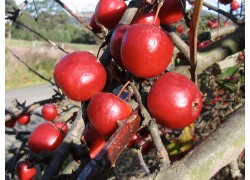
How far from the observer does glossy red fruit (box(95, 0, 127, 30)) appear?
90cm

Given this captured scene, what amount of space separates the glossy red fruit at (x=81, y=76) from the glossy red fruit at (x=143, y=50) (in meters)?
0.07

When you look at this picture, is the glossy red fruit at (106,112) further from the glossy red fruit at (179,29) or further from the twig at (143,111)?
the glossy red fruit at (179,29)

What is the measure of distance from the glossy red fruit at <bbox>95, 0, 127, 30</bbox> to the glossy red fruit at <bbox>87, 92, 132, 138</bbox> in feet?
1.00

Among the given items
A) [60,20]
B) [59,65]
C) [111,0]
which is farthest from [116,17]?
[60,20]

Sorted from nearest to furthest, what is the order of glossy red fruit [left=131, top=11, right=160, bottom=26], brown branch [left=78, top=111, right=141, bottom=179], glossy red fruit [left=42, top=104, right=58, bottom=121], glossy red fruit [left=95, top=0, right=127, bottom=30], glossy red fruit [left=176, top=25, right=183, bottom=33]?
1. brown branch [left=78, top=111, right=141, bottom=179]
2. glossy red fruit [left=131, top=11, right=160, bottom=26]
3. glossy red fruit [left=95, top=0, right=127, bottom=30]
4. glossy red fruit [left=42, top=104, right=58, bottom=121]
5. glossy red fruit [left=176, top=25, right=183, bottom=33]

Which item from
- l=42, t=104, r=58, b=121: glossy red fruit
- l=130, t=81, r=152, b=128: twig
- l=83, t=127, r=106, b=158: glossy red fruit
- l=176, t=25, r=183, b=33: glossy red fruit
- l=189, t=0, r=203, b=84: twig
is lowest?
l=42, t=104, r=58, b=121: glossy red fruit

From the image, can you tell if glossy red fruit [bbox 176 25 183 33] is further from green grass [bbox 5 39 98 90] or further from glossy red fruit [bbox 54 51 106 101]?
green grass [bbox 5 39 98 90]

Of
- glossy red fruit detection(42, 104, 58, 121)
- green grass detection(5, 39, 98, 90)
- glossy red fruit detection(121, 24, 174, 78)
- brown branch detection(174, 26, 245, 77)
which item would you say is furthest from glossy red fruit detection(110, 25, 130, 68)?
green grass detection(5, 39, 98, 90)

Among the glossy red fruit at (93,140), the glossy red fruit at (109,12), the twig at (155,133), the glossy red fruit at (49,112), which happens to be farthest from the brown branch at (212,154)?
the glossy red fruit at (49,112)

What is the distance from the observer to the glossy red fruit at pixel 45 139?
0.96 m

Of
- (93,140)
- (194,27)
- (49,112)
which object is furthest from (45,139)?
(49,112)

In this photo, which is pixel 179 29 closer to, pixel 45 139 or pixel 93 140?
pixel 45 139

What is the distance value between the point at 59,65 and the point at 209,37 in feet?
3.89

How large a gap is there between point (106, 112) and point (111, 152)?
13 cm
